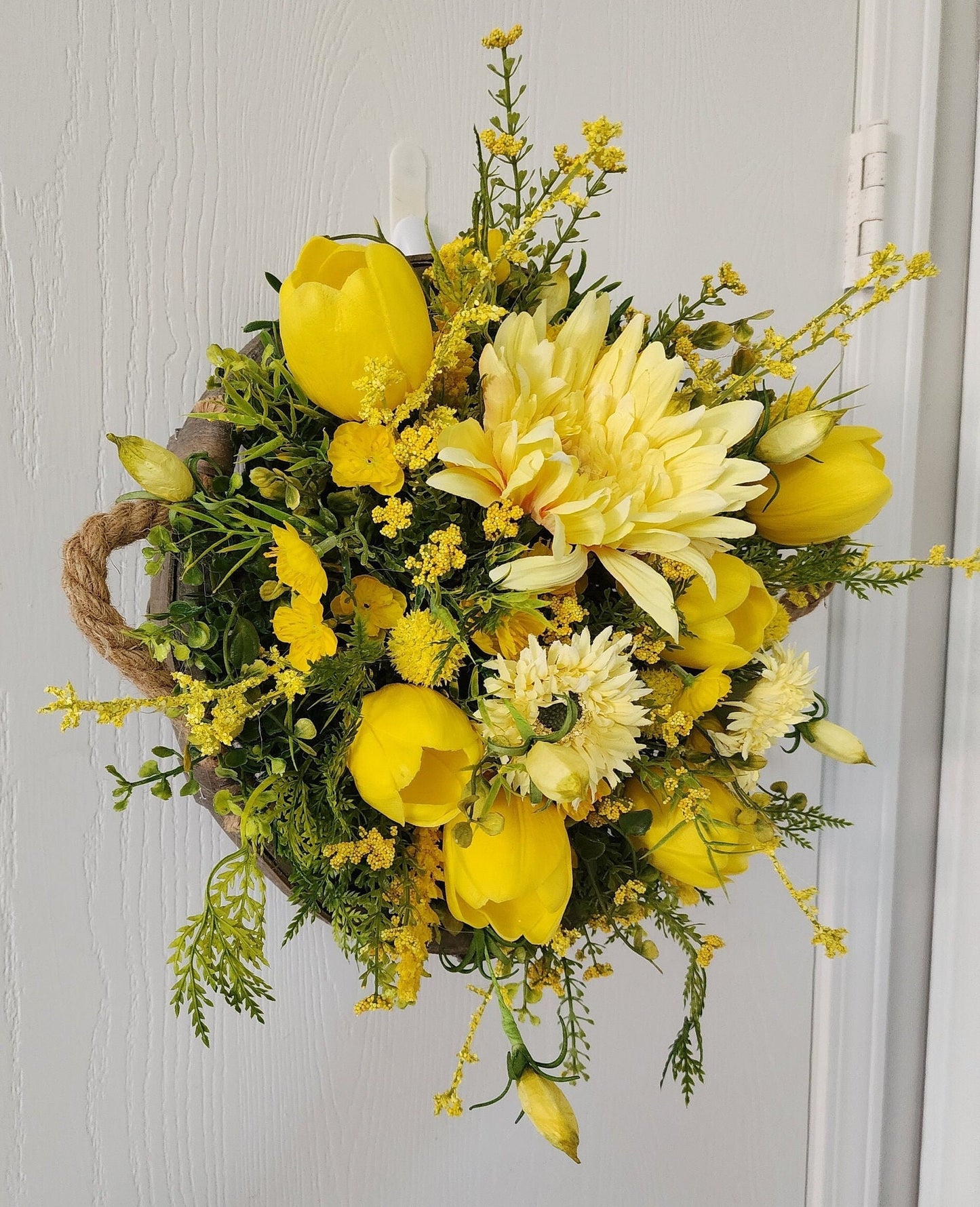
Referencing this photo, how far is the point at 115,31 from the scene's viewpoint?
54 cm

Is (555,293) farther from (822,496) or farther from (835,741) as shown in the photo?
(835,741)

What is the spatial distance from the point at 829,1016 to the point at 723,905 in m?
0.16

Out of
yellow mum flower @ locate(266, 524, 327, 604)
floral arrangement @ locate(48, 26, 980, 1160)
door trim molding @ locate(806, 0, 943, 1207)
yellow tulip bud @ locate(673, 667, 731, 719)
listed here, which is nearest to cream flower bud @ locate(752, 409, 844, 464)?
floral arrangement @ locate(48, 26, 980, 1160)

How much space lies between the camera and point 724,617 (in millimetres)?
417

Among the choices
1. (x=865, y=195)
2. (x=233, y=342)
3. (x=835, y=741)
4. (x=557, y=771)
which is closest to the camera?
(x=557, y=771)

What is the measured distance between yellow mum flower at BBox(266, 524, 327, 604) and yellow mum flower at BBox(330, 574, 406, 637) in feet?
0.13

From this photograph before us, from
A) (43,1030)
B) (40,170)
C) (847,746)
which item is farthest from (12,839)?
(847,746)

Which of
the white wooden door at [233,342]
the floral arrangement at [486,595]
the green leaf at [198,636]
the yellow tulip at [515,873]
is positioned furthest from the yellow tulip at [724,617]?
the white wooden door at [233,342]

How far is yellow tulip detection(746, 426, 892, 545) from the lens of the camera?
0.44 metres

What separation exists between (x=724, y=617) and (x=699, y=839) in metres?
0.12

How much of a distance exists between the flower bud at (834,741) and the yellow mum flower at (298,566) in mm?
300

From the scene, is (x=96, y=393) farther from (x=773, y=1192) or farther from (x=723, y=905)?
(x=773, y=1192)

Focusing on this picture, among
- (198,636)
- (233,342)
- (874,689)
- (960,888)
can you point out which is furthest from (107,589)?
(960,888)

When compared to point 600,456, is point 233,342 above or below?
above
